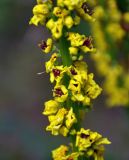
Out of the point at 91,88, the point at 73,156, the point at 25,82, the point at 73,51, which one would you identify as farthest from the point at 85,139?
the point at 25,82

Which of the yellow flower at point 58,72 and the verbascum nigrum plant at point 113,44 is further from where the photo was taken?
the verbascum nigrum plant at point 113,44

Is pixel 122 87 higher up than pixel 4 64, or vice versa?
pixel 4 64

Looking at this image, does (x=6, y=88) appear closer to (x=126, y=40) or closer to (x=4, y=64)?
(x=4, y=64)

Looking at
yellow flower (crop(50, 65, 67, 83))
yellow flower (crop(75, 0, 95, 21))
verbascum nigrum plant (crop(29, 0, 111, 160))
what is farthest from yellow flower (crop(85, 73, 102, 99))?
yellow flower (crop(75, 0, 95, 21))

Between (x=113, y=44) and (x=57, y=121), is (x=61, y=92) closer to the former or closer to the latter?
(x=57, y=121)

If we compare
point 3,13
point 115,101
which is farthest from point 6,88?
point 115,101

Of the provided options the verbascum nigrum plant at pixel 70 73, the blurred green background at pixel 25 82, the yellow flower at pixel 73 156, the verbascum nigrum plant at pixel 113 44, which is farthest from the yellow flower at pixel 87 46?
the blurred green background at pixel 25 82

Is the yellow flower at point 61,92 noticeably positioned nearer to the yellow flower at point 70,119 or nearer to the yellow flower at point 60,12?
the yellow flower at point 70,119

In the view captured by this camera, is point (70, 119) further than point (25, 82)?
No
